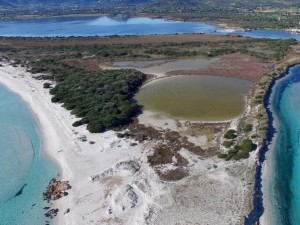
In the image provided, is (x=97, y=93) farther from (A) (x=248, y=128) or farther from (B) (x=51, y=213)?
(B) (x=51, y=213)

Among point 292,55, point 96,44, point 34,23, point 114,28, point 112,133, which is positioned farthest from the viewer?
point 34,23

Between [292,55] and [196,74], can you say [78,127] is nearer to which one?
[196,74]

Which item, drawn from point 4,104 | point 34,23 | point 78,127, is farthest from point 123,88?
point 34,23

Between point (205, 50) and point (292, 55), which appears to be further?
point (205, 50)

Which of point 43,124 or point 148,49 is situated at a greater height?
point 148,49

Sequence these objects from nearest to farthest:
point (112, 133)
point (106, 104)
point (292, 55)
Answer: point (112, 133) → point (106, 104) → point (292, 55)

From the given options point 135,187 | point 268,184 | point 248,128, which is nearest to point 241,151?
point 268,184

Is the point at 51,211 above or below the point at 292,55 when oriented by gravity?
below

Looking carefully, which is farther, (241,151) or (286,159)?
(286,159)
